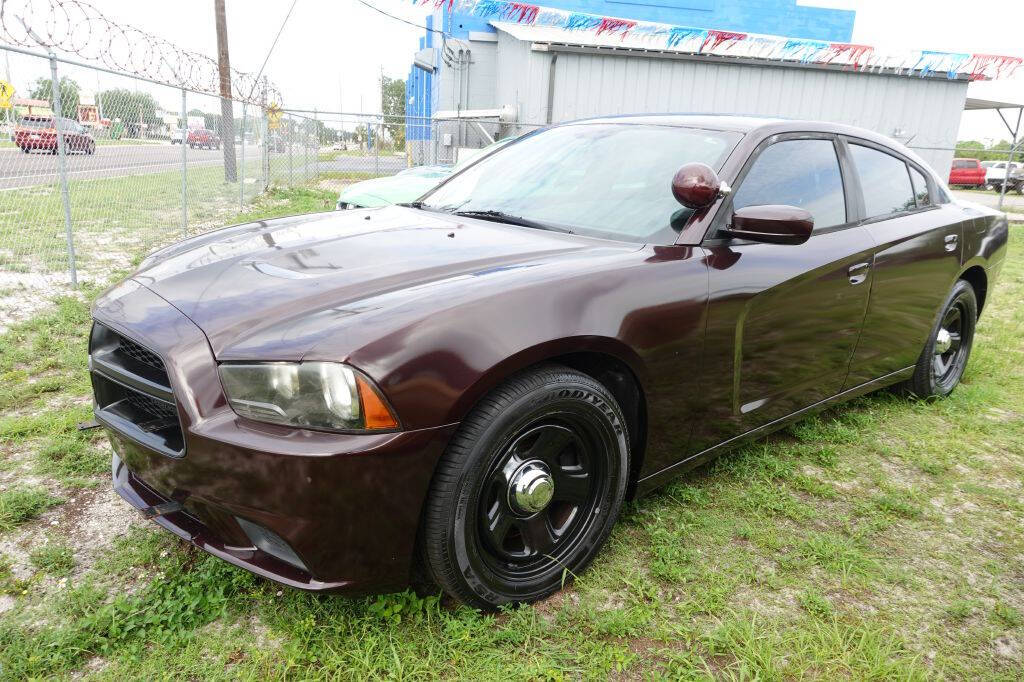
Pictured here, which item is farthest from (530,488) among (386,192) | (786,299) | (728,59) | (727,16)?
(727,16)

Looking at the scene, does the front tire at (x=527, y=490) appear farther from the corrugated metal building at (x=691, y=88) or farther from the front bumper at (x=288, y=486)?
the corrugated metal building at (x=691, y=88)

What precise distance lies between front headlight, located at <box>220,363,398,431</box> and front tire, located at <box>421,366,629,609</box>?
0.84 ft

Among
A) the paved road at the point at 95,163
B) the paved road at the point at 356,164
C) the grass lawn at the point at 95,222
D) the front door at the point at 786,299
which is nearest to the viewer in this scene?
the front door at the point at 786,299

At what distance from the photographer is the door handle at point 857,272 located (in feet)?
9.31

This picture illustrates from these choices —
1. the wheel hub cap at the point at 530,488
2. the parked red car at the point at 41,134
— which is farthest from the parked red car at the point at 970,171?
the wheel hub cap at the point at 530,488

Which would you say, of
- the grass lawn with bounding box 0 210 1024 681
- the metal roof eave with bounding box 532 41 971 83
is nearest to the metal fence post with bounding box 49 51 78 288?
the grass lawn with bounding box 0 210 1024 681

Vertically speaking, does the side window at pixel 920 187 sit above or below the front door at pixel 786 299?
above

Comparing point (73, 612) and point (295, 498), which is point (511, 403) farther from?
point (73, 612)

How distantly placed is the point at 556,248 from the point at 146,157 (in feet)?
22.7

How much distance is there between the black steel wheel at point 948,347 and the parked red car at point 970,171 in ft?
91.1

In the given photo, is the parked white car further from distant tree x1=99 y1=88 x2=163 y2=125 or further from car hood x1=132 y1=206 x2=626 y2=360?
car hood x1=132 y1=206 x2=626 y2=360

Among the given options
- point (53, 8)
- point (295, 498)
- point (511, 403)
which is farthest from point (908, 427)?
point (53, 8)

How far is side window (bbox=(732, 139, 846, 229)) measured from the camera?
2.60 m

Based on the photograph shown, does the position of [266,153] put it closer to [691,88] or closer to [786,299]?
[691,88]
